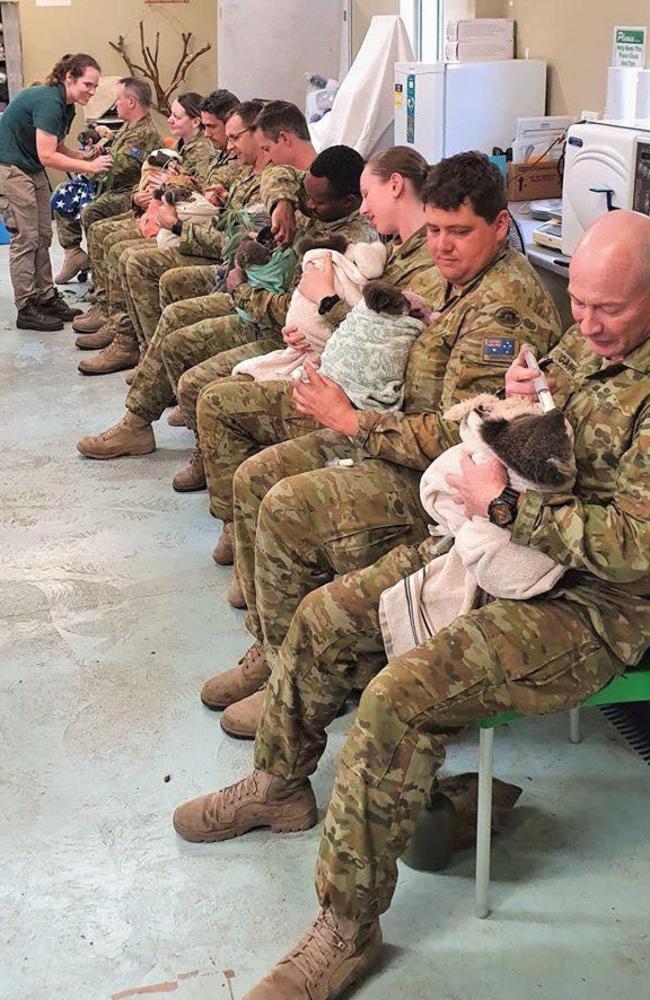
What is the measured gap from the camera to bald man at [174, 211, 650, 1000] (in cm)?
188

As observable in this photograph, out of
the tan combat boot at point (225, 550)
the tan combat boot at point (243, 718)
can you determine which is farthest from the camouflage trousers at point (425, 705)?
the tan combat boot at point (225, 550)

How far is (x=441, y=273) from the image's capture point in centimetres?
259

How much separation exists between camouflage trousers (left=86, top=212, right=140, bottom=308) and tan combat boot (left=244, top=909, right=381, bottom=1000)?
4.74m

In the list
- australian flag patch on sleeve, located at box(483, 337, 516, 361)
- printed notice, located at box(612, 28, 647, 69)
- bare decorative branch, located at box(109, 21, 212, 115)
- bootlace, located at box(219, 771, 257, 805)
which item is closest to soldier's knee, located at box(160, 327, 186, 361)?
printed notice, located at box(612, 28, 647, 69)

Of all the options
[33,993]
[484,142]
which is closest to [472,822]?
[33,993]

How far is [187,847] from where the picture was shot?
237 centimetres

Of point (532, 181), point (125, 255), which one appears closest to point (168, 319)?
point (125, 255)

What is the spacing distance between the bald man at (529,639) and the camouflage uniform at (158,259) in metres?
2.92

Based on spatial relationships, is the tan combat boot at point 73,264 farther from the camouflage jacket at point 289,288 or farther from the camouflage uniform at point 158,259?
the camouflage jacket at point 289,288

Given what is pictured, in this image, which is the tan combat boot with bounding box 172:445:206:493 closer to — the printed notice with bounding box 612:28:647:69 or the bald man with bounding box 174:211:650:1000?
the printed notice with bounding box 612:28:647:69

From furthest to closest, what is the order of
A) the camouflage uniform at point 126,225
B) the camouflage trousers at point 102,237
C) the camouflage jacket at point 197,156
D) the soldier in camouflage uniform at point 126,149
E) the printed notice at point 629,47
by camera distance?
the soldier in camouflage uniform at point 126,149
the camouflage trousers at point 102,237
the camouflage jacket at point 197,156
the camouflage uniform at point 126,225
the printed notice at point 629,47

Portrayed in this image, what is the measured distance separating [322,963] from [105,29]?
10388mm

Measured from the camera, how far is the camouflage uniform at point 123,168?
21.6ft

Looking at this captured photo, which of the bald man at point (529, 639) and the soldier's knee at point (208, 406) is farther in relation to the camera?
the soldier's knee at point (208, 406)
